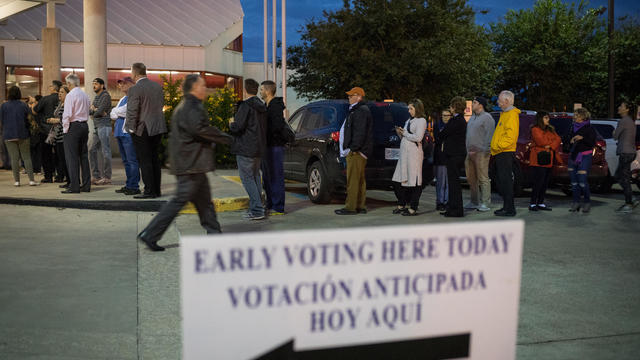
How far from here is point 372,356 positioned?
7.09ft

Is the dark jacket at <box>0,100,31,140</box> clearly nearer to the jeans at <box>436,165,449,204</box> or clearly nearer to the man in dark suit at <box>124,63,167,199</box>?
the man in dark suit at <box>124,63,167,199</box>

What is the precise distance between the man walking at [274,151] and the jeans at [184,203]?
2.68 meters

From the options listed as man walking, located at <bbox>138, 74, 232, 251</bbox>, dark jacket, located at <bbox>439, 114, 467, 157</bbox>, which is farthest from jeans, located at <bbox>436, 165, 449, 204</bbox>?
man walking, located at <bbox>138, 74, 232, 251</bbox>

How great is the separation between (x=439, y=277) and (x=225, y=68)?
1439 inches

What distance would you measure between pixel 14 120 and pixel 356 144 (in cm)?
686

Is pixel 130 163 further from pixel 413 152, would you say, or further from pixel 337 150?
pixel 413 152

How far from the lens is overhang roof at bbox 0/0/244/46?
3394 cm

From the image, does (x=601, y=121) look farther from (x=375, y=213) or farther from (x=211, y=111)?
(x=211, y=111)

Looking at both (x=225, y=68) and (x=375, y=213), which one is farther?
(x=225, y=68)

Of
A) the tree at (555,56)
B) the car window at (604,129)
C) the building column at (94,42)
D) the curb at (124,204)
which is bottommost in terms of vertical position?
the curb at (124,204)

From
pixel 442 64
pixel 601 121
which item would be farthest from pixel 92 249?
pixel 442 64

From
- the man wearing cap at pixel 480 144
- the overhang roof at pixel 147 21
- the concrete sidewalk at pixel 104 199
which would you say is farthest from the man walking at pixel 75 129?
the overhang roof at pixel 147 21

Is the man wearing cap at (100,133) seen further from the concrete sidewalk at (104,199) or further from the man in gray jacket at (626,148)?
the man in gray jacket at (626,148)

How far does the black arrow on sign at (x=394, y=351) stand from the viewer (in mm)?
2064
